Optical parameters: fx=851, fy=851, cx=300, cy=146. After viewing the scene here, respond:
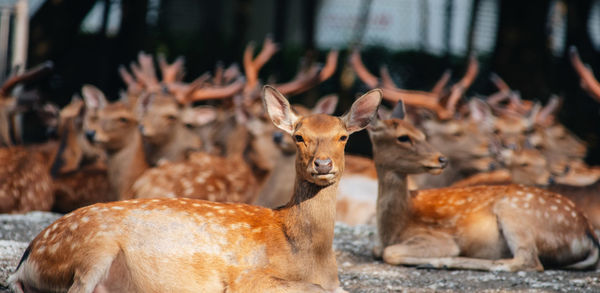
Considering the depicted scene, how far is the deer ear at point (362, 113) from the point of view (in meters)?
4.23

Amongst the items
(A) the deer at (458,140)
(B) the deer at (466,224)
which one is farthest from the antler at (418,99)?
(B) the deer at (466,224)

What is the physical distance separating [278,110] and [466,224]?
6.20 ft

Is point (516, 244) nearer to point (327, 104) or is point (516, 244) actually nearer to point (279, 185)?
point (327, 104)

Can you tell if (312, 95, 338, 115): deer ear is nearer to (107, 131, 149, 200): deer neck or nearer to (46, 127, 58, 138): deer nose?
(107, 131, 149, 200): deer neck

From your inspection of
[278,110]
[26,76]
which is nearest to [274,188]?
[26,76]

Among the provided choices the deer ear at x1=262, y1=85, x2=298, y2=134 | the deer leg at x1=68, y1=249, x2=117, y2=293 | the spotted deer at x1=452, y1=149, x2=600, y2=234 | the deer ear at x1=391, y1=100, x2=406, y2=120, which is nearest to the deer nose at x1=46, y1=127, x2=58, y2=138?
the spotted deer at x1=452, y1=149, x2=600, y2=234

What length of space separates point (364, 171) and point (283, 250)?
465 centimetres

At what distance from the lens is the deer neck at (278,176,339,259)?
157 inches

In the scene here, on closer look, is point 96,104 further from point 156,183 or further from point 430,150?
point 430,150

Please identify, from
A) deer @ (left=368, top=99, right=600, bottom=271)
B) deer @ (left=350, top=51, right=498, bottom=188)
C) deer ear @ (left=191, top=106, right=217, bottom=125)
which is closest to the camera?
deer @ (left=368, top=99, right=600, bottom=271)

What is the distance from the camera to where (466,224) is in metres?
5.60

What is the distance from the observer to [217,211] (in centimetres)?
404

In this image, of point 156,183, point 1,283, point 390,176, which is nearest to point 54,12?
point 156,183

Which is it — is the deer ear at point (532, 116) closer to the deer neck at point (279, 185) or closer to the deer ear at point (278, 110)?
the deer neck at point (279, 185)
